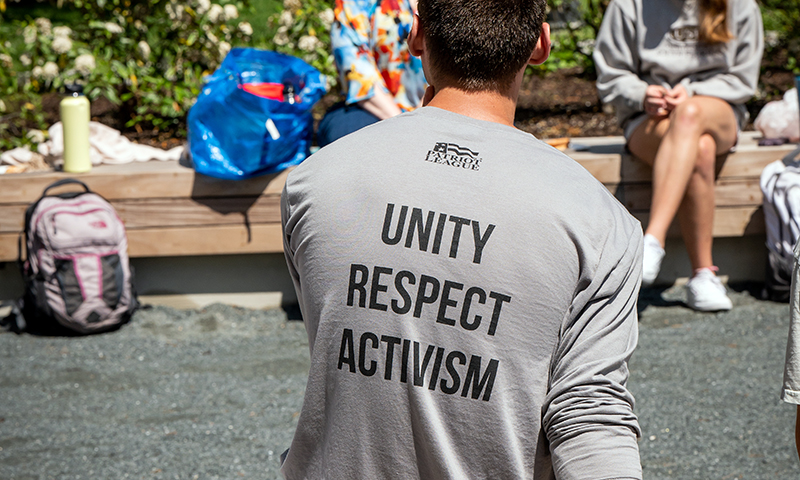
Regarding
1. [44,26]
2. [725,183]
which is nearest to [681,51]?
[725,183]

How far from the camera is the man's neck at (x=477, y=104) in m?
1.15

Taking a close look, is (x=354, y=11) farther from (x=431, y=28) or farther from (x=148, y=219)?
(x=431, y=28)

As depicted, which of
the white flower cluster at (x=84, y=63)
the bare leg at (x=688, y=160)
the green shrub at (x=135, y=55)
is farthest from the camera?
the green shrub at (x=135, y=55)

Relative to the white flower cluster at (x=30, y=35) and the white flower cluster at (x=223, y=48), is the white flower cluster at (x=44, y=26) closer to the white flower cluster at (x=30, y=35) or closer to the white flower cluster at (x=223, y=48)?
the white flower cluster at (x=30, y=35)

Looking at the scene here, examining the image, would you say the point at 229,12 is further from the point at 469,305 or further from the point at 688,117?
the point at 469,305

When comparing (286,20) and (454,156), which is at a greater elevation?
(454,156)

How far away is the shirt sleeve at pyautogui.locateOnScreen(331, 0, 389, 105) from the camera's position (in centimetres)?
342

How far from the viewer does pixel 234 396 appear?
9.39 ft

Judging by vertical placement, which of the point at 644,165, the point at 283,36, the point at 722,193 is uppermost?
the point at 283,36

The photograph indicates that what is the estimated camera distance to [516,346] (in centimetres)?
106

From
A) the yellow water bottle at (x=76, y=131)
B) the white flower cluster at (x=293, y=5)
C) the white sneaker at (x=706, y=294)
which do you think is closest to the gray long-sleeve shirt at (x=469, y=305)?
the white sneaker at (x=706, y=294)

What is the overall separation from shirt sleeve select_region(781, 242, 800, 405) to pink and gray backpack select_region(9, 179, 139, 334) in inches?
114

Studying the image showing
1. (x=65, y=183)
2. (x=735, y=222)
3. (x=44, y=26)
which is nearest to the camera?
(x=65, y=183)

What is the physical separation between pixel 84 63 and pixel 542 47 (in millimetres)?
3913
